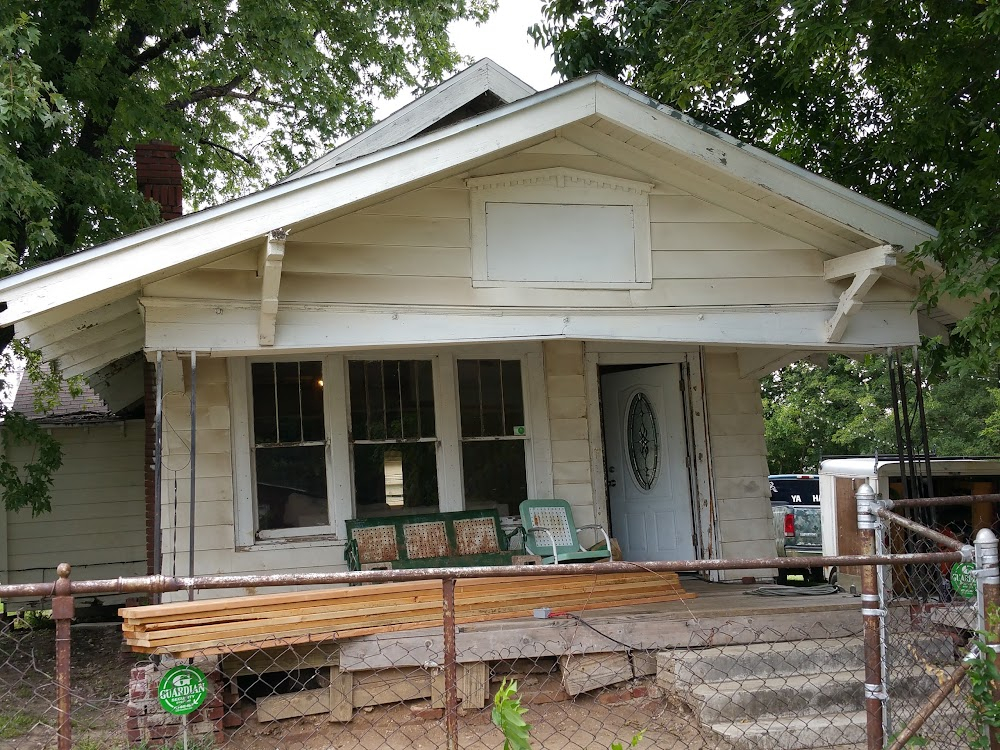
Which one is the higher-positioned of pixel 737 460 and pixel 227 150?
pixel 227 150

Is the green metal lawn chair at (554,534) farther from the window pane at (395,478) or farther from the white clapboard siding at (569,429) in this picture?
the window pane at (395,478)

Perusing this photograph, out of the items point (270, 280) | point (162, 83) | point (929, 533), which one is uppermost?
point (162, 83)

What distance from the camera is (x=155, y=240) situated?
5.48 m

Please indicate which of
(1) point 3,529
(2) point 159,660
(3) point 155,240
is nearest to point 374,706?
(2) point 159,660

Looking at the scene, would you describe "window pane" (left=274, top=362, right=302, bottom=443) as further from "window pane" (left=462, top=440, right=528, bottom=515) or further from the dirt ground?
the dirt ground

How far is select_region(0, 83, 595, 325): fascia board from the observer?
530 cm

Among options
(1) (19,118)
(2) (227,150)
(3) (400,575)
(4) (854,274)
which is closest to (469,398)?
(4) (854,274)

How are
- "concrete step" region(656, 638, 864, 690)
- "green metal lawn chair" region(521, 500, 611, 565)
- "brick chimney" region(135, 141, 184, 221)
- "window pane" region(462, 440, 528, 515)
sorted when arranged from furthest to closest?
"brick chimney" region(135, 141, 184, 221), "window pane" region(462, 440, 528, 515), "green metal lawn chair" region(521, 500, 611, 565), "concrete step" region(656, 638, 864, 690)

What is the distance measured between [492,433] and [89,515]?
7.27 meters

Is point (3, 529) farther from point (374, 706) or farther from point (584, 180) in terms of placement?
point (584, 180)

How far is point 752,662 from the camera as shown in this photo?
19.4 feet

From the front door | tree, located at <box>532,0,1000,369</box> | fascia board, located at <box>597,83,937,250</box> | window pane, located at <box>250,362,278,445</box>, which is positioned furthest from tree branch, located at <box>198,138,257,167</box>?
fascia board, located at <box>597,83,937,250</box>

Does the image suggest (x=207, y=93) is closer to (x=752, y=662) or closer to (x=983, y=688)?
(x=752, y=662)

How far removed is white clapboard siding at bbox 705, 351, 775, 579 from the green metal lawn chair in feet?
5.07
